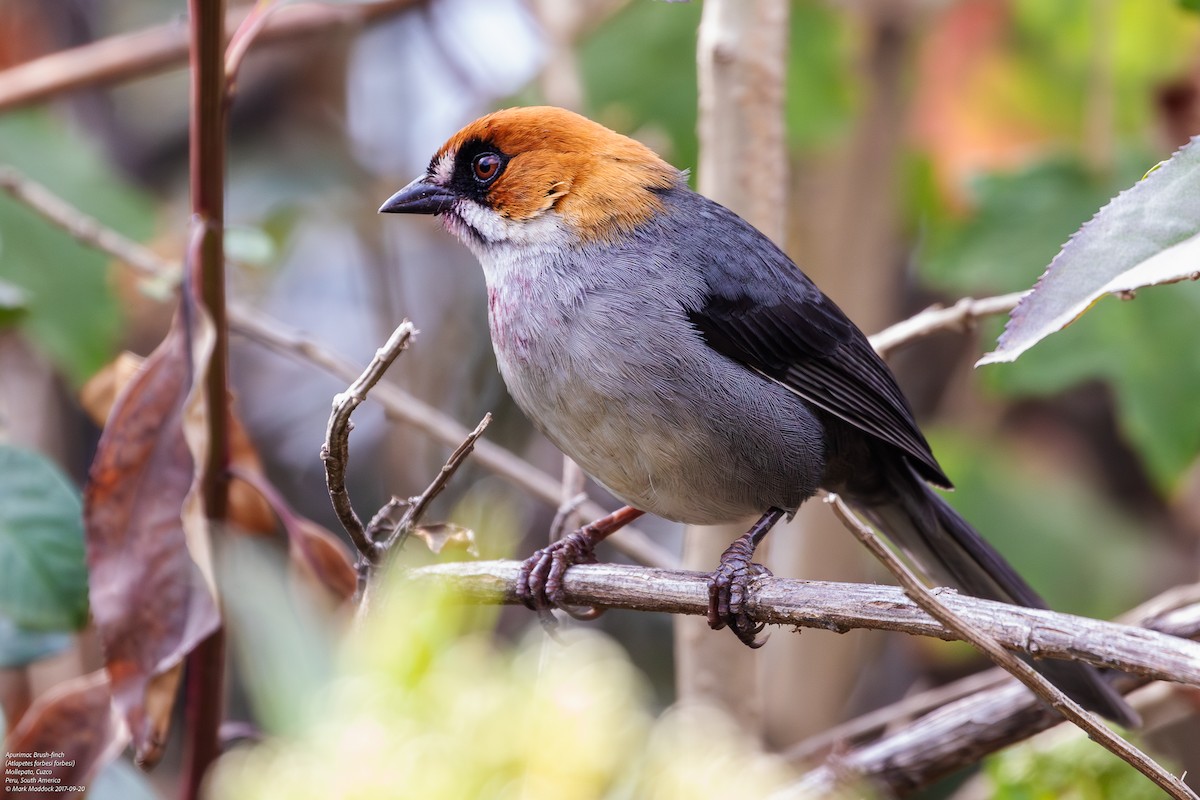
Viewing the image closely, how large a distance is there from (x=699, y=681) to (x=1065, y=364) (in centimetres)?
150

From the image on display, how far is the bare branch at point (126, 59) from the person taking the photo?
4.17m

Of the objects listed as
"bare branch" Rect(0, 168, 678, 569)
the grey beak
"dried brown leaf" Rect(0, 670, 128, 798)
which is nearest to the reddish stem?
"dried brown leaf" Rect(0, 670, 128, 798)

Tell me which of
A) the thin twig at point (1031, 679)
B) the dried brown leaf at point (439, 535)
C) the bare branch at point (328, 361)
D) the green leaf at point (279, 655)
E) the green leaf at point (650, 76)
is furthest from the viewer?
the green leaf at point (650, 76)

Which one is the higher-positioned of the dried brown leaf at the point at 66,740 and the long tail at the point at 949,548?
the long tail at the point at 949,548

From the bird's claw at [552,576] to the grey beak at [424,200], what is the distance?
3.46 feet

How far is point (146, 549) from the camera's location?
259 centimetres

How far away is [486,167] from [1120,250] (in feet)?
6.58

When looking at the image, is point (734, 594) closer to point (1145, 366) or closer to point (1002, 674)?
point (1002, 674)

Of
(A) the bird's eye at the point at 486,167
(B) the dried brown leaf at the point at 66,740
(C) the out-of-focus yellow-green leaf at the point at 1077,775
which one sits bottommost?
(B) the dried brown leaf at the point at 66,740

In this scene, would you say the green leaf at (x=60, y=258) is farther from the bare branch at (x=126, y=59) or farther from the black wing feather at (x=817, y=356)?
the black wing feather at (x=817, y=356)

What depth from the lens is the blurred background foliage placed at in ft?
12.4

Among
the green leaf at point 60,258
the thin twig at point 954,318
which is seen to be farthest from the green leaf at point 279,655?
the green leaf at point 60,258

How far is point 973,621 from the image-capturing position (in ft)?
6.26

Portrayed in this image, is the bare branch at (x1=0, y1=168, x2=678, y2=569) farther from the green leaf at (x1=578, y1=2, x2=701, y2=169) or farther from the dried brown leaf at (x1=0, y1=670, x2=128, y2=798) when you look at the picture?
the green leaf at (x1=578, y1=2, x2=701, y2=169)
